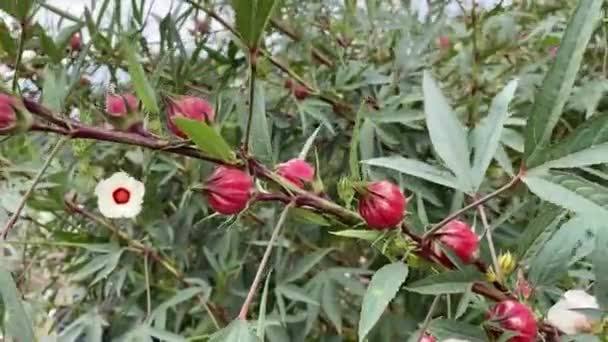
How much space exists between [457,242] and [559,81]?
101 millimetres

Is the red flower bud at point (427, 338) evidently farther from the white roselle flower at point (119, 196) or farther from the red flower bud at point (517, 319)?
the white roselle flower at point (119, 196)

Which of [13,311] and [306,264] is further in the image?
[306,264]

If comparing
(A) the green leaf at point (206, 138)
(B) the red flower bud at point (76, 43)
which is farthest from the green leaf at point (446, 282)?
(B) the red flower bud at point (76, 43)

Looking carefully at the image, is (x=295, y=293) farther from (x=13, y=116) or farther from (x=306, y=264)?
(x=13, y=116)

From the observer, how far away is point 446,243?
51 centimetres

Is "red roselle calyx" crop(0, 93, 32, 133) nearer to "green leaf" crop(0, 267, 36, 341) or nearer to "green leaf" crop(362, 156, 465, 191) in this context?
"green leaf" crop(0, 267, 36, 341)

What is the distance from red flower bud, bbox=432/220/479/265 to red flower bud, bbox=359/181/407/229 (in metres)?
0.03

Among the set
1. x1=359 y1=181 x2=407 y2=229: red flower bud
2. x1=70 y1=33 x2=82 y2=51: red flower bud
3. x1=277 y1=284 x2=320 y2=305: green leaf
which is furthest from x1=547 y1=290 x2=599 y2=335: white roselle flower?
x1=70 y1=33 x2=82 y2=51: red flower bud

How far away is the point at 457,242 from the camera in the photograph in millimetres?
512

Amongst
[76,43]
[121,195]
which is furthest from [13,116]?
[76,43]

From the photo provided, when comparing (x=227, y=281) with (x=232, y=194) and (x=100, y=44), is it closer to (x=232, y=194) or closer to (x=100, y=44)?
(x=100, y=44)

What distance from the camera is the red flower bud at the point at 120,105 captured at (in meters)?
0.50

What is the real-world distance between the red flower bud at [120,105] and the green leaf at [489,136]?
6.9 inches

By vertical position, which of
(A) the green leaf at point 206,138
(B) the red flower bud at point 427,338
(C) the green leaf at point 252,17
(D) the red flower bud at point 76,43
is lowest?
(B) the red flower bud at point 427,338
